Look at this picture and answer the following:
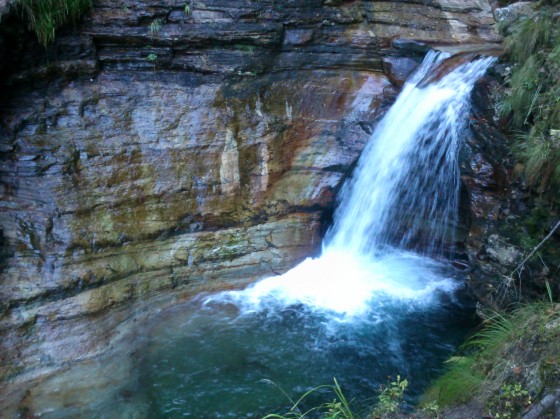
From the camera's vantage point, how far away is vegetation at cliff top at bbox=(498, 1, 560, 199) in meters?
4.28

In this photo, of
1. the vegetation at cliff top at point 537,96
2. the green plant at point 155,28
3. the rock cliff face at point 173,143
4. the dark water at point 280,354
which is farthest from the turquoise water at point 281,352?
the green plant at point 155,28

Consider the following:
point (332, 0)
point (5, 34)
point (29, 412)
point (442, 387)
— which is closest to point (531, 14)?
point (332, 0)

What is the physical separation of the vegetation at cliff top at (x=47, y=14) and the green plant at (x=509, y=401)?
5648 millimetres

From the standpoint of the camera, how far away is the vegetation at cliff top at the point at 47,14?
4.97 meters

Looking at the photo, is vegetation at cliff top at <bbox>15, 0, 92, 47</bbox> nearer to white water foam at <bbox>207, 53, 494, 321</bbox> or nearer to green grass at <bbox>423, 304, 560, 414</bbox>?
white water foam at <bbox>207, 53, 494, 321</bbox>

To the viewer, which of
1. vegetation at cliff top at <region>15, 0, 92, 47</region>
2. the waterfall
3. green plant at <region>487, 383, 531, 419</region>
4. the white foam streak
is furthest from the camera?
the white foam streak

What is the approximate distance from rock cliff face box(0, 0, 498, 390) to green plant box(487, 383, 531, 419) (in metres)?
3.86

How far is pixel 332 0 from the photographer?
20.9ft

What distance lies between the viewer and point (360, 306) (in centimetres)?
565

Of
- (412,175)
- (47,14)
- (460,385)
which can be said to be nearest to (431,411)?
(460,385)

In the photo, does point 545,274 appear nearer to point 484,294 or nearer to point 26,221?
point 484,294

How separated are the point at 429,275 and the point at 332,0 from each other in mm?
4167

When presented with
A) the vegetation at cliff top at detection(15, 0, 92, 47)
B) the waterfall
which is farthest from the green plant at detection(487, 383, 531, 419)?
the vegetation at cliff top at detection(15, 0, 92, 47)

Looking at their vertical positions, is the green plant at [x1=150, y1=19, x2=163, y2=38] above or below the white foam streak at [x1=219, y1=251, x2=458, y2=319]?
above
